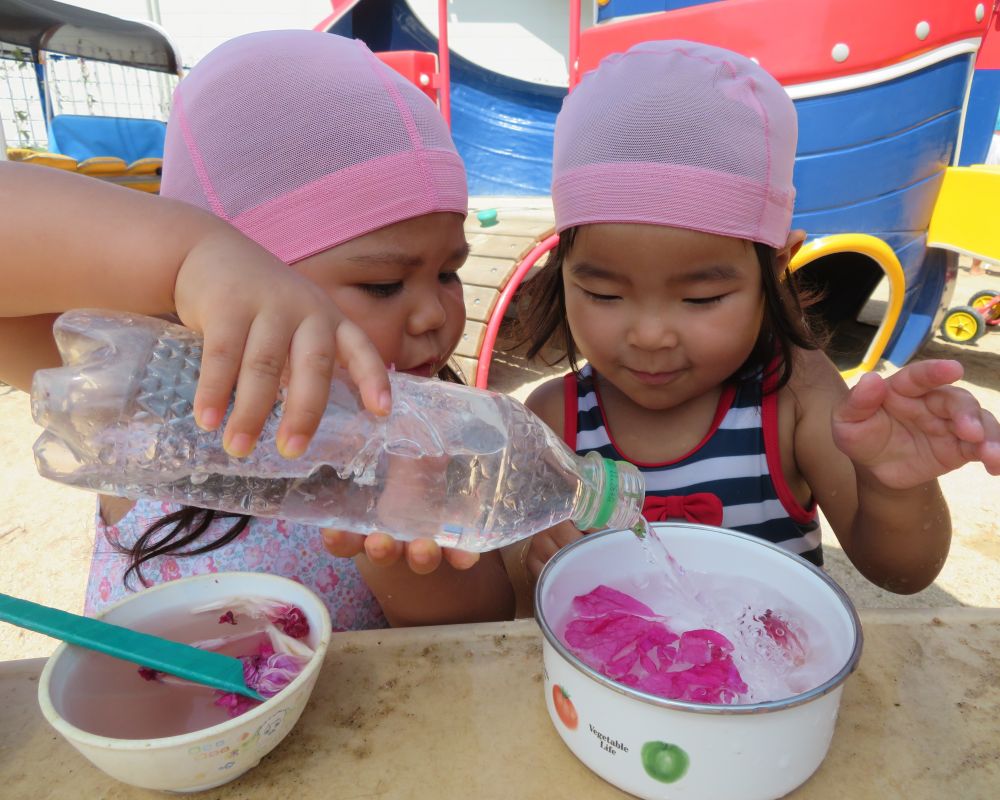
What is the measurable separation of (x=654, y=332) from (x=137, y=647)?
905mm

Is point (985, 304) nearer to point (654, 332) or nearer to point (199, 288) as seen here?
Result: point (654, 332)

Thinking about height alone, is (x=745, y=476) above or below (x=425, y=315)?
below

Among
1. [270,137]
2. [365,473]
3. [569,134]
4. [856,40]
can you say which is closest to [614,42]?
[856,40]

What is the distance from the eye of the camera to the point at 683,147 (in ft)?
4.01

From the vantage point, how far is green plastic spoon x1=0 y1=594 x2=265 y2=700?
723 millimetres

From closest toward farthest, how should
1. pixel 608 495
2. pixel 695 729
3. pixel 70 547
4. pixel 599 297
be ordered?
pixel 695 729 < pixel 608 495 < pixel 599 297 < pixel 70 547

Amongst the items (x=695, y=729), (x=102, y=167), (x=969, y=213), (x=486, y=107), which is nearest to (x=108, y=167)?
(x=102, y=167)

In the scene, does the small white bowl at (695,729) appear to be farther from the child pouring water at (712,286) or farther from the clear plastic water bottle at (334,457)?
the child pouring water at (712,286)

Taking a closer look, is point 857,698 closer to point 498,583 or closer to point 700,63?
point 498,583

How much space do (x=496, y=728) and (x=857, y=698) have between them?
41 centimetres

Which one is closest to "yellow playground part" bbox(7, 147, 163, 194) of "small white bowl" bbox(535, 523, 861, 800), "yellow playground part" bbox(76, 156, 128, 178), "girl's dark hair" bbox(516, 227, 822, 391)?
"yellow playground part" bbox(76, 156, 128, 178)

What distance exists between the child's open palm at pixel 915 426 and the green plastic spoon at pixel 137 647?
809 mm

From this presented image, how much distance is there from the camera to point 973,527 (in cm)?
275

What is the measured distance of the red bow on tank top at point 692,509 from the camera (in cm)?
138
